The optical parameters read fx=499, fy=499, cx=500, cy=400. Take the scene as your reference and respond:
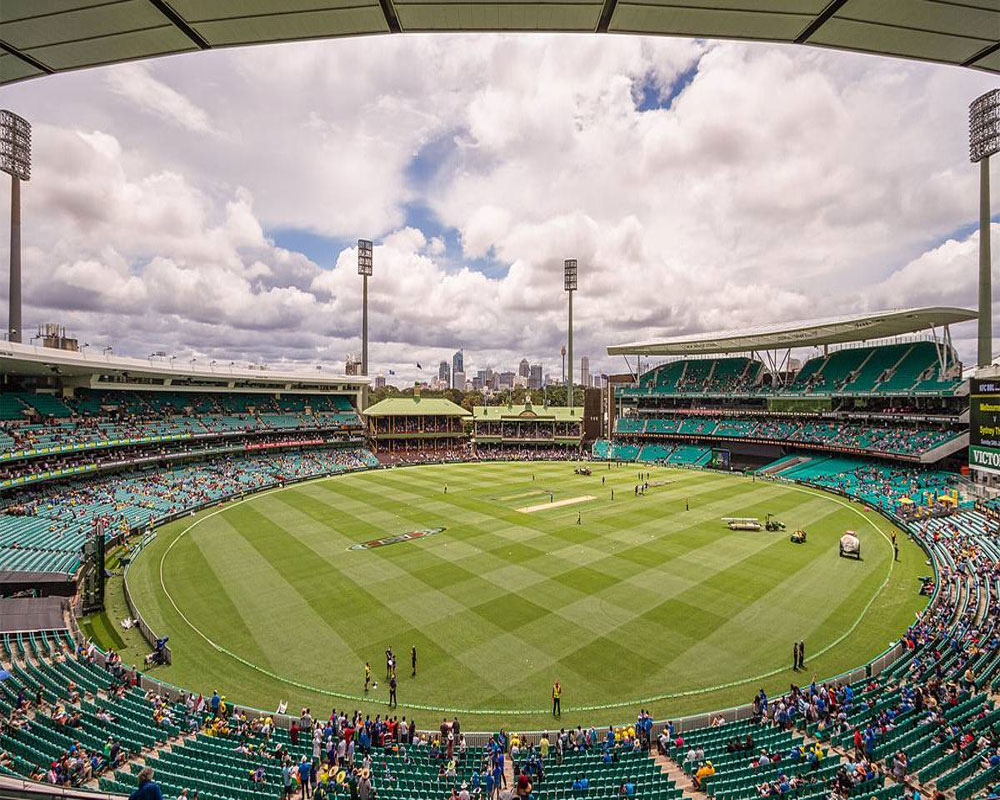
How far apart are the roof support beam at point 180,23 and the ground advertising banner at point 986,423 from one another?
131ft

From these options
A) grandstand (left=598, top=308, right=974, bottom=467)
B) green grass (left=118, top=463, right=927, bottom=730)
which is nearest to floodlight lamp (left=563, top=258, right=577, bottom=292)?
grandstand (left=598, top=308, right=974, bottom=467)

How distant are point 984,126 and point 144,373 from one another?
3461 inches

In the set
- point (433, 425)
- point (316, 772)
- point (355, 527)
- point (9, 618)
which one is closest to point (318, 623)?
point (316, 772)

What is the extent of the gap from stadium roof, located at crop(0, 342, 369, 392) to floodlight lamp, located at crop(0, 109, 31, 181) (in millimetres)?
21593

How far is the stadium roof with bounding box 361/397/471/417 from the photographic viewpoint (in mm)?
77688

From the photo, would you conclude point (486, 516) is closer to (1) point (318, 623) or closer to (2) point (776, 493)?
(1) point (318, 623)

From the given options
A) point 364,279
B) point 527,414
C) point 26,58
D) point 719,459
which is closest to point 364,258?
point 364,279

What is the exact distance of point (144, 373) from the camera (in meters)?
52.8

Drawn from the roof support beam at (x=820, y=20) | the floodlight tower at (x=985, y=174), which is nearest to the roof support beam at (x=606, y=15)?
the roof support beam at (x=820, y=20)

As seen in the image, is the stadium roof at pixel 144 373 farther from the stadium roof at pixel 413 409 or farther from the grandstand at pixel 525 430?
the grandstand at pixel 525 430

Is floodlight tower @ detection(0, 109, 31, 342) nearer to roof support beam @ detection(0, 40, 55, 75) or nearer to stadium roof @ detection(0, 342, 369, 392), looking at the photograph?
stadium roof @ detection(0, 342, 369, 392)

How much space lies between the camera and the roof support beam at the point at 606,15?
11.6 ft

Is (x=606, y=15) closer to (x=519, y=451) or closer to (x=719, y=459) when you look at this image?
(x=719, y=459)

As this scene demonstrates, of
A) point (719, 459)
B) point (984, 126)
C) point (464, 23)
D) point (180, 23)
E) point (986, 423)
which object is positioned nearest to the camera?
point (180, 23)
